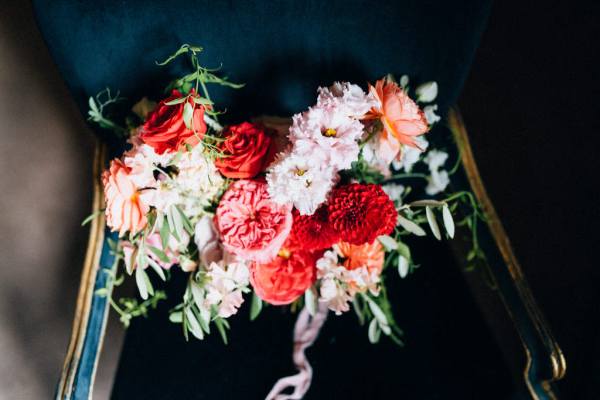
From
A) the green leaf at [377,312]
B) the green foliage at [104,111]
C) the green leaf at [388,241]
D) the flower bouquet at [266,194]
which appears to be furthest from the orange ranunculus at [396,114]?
the green foliage at [104,111]

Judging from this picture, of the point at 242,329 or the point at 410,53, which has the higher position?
the point at 410,53

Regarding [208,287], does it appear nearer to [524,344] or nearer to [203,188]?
[203,188]

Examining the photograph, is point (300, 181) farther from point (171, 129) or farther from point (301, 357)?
point (301, 357)

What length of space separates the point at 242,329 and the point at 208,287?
197 mm

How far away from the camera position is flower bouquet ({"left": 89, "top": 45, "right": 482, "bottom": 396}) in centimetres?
56

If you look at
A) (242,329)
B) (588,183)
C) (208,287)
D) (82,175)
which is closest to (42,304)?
(82,175)

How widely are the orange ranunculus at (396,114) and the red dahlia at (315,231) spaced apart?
0.12 metres

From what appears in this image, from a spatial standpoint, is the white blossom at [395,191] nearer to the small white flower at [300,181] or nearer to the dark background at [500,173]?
the small white flower at [300,181]

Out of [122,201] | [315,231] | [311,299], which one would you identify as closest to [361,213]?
[315,231]

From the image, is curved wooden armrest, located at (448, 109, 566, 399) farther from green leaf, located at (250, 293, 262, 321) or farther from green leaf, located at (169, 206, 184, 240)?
green leaf, located at (169, 206, 184, 240)

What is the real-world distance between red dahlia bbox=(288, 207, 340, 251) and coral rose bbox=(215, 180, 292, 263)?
0.02m

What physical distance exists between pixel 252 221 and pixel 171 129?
0.14m

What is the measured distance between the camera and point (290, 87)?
0.71m

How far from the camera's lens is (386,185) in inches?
30.1
